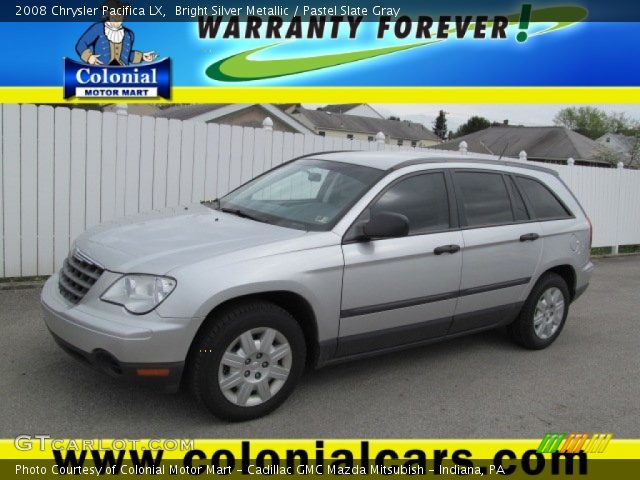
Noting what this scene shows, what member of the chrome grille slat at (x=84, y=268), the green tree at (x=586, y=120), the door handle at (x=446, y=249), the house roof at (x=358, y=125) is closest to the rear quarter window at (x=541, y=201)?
the door handle at (x=446, y=249)

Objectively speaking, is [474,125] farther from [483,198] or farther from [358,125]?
[483,198]

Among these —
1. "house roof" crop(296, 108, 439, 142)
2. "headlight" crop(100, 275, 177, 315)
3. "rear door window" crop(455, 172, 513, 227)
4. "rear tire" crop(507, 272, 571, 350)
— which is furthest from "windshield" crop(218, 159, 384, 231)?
"house roof" crop(296, 108, 439, 142)

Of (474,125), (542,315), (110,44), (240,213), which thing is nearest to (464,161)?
(542,315)

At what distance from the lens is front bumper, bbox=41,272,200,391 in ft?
11.1

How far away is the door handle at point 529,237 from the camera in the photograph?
17.0 ft

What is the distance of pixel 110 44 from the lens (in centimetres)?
737

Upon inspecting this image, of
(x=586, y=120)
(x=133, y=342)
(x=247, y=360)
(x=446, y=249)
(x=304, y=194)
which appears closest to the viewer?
(x=133, y=342)

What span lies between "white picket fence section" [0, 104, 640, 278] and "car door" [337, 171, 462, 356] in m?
3.94

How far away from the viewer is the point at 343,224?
4129 mm

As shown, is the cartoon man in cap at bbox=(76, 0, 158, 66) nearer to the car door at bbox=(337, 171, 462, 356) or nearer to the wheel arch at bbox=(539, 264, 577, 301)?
the car door at bbox=(337, 171, 462, 356)

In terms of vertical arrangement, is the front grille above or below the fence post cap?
below

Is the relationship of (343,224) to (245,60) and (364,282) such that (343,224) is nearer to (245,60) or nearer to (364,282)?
(364,282)

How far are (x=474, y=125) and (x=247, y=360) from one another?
3339 inches

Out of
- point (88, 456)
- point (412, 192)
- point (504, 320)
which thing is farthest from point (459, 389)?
point (88, 456)
